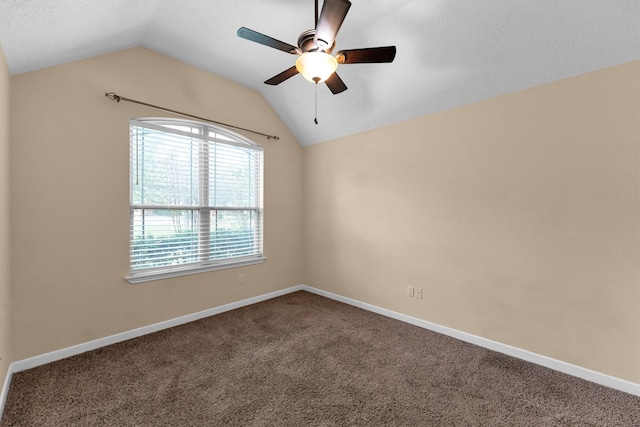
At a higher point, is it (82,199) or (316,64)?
(316,64)

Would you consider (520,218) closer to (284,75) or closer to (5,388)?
(284,75)

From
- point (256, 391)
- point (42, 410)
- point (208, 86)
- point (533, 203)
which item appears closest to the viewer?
point (42, 410)

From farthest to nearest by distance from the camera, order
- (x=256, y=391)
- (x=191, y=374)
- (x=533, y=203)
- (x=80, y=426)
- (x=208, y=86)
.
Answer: (x=208, y=86), (x=533, y=203), (x=191, y=374), (x=256, y=391), (x=80, y=426)

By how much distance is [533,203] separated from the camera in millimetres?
2338

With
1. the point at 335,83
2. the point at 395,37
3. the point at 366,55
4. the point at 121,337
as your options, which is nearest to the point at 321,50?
the point at 366,55

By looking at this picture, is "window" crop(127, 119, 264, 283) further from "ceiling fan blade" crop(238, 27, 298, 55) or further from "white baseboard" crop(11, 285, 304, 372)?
"ceiling fan blade" crop(238, 27, 298, 55)

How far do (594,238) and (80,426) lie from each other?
12.1 feet

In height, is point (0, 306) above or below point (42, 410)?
above

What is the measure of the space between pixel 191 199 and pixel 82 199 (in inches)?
38.3

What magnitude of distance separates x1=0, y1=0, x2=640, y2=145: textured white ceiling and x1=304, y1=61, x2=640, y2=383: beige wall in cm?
22

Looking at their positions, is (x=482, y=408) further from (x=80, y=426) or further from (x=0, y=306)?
(x=0, y=306)

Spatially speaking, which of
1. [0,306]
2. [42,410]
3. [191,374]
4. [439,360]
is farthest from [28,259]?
[439,360]

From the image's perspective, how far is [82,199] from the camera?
2445mm

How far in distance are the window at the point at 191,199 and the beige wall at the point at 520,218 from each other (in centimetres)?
155
